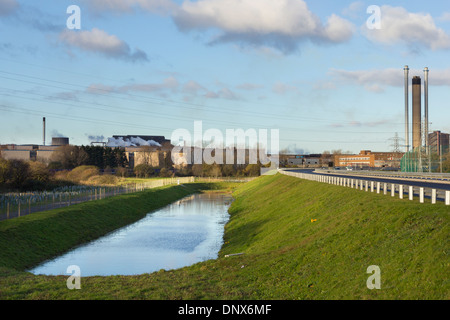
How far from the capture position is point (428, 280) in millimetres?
13812

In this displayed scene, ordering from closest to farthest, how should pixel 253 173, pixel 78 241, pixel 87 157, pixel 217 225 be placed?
pixel 78 241 → pixel 217 225 → pixel 87 157 → pixel 253 173

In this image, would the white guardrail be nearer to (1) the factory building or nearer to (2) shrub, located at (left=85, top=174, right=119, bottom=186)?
(2) shrub, located at (left=85, top=174, right=119, bottom=186)

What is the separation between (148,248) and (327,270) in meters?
23.6

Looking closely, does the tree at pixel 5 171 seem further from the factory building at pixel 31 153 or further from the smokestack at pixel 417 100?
the smokestack at pixel 417 100

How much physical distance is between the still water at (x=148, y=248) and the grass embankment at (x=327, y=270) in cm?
676

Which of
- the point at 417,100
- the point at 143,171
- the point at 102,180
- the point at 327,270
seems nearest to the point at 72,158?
the point at 143,171

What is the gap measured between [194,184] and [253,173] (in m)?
39.3

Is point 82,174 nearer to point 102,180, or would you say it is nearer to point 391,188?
point 102,180

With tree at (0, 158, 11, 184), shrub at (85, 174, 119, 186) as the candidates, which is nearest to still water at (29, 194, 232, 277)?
tree at (0, 158, 11, 184)

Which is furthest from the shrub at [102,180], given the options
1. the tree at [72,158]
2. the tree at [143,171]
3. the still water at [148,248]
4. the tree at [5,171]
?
the still water at [148,248]

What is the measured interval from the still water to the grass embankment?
6755mm

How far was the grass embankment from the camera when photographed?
49.2 ft
